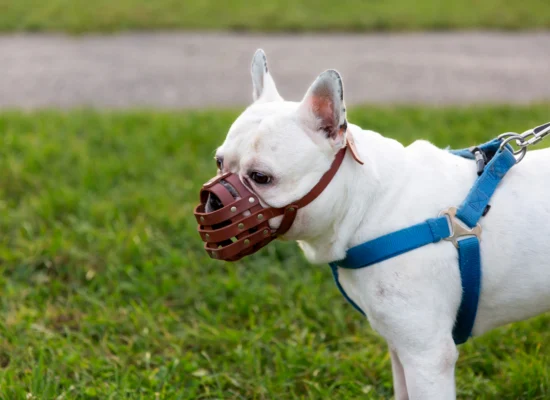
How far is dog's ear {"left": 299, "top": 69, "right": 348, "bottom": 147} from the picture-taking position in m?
2.17

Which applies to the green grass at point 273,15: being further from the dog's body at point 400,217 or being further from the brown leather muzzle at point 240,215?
the brown leather muzzle at point 240,215

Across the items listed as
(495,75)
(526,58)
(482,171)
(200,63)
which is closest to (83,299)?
(482,171)

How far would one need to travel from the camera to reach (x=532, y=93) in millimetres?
6875

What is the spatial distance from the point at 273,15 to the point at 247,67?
6.07 ft

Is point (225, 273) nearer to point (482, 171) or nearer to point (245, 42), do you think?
point (482, 171)

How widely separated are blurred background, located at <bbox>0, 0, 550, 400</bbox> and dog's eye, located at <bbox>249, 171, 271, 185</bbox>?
1.20 meters

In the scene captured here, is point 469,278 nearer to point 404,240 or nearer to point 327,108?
point 404,240

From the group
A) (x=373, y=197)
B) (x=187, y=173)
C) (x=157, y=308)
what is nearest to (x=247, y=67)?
(x=187, y=173)

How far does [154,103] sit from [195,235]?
2.83m

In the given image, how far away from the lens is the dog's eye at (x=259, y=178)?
224 cm

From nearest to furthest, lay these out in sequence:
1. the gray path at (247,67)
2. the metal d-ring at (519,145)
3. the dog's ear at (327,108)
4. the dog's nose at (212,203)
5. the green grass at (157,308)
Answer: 1. the dog's ear at (327,108)
2. the dog's nose at (212,203)
3. the metal d-ring at (519,145)
4. the green grass at (157,308)
5. the gray path at (247,67)

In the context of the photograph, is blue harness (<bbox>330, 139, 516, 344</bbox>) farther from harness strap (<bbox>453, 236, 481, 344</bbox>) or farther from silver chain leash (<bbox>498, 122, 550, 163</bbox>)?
silver chain leash (<bbox>498, 122, 550, 163</bbox>)

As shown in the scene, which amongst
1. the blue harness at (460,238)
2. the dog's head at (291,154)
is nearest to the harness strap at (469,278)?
the blue harness at (460,238)

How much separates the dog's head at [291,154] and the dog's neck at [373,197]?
2 cm
